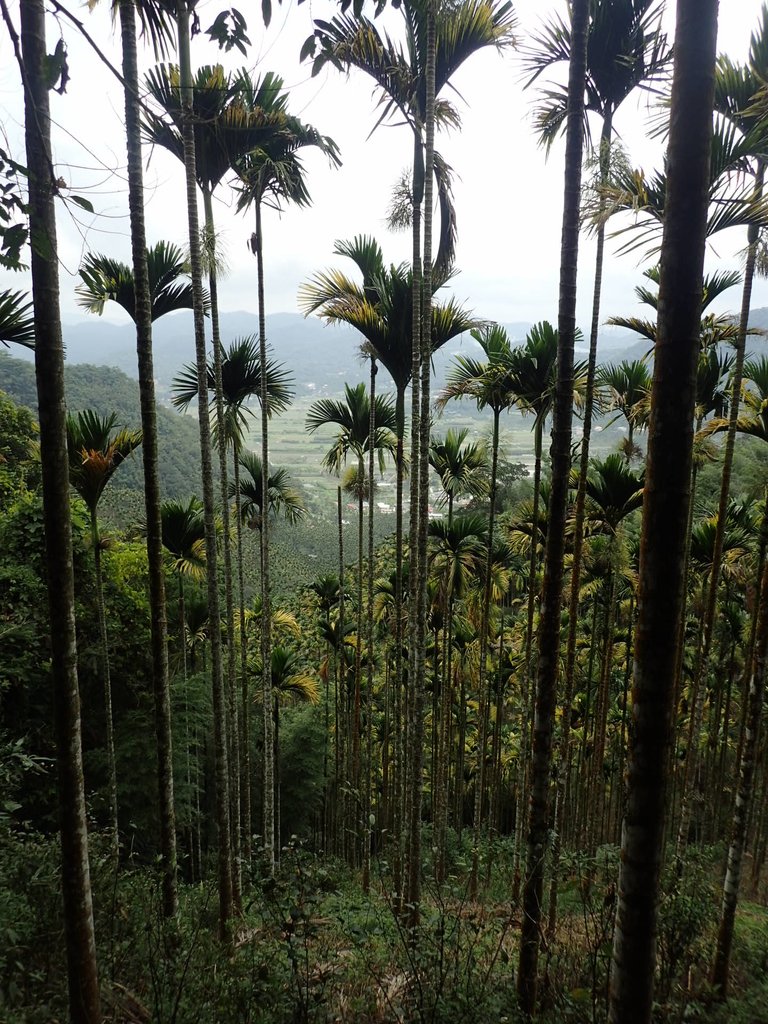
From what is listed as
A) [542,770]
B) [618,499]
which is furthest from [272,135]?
[542,770]

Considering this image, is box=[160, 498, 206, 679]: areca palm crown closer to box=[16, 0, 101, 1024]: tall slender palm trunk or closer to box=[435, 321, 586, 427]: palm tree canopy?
box=[435, 321, 586, 427]: palm tree canopy

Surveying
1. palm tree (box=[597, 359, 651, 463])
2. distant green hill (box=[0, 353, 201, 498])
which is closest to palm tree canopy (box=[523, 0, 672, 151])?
palm tree (box=[597, 359, 651, 463])

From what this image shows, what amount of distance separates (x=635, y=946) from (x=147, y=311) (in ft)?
Answer: 15.0

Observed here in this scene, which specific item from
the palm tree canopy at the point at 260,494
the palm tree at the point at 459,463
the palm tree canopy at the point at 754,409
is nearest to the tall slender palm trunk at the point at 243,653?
the palm tree canopy at the point at 260,494

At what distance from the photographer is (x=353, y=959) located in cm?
519

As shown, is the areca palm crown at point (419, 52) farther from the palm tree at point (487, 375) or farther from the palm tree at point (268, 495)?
the palm tree at point (268, 495)

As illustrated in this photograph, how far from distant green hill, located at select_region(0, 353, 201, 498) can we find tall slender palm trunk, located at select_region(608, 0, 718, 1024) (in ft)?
99.2

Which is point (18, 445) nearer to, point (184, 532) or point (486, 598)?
point (184, 532)

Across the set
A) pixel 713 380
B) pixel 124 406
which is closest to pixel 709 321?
pixel 713 380

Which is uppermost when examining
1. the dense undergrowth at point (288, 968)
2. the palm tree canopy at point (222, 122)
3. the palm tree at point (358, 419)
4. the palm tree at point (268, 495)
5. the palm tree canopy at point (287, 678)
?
the palm tree canopy at point (222, 122)

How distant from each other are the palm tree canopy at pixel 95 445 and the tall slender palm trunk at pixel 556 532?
419 centimetres

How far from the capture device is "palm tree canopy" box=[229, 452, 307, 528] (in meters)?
9.90

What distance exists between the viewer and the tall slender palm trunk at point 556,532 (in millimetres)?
3381

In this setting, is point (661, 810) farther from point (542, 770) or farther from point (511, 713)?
point (511, 713)
